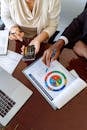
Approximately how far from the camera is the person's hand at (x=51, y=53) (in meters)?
1.26

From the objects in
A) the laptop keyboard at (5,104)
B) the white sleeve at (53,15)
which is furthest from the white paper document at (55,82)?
the white sleeve at (53,15)

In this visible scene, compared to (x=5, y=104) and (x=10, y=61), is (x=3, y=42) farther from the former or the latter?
(x=5, y=104)

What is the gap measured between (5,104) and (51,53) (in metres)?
0.35

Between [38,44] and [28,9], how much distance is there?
11.3 inches

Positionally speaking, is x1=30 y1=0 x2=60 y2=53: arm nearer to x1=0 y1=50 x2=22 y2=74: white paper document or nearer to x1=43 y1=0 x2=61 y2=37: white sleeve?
x1=43 y1=0 x2=61 y2=37: white sleeve

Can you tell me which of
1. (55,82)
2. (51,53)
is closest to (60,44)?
(51,53)

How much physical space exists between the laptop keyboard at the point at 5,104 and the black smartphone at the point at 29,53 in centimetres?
23

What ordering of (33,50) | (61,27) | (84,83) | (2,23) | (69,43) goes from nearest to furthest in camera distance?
(84,83)
(33,50)
(69,43)
(2,23)
(61,27)

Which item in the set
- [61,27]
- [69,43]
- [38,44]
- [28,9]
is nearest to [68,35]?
[69,43]

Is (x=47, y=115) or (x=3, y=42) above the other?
(x=3, y=42)

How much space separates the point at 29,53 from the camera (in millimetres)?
1311

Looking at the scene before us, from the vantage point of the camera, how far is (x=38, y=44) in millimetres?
1359

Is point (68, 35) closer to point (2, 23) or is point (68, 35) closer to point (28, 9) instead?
point (28, 9)

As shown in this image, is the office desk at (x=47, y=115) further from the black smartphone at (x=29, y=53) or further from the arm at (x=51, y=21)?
the arm at (x=51, y=21)
